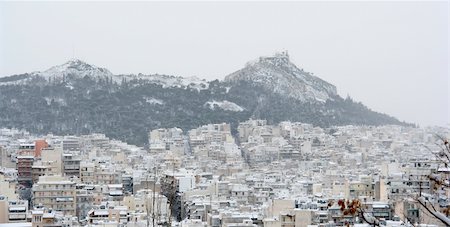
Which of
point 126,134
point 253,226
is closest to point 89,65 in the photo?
point 126,134

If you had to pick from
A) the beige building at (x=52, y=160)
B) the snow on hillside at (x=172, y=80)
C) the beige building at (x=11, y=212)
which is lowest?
the beige building at (x=11, y=212)

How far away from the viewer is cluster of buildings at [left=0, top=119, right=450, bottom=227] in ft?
29.6

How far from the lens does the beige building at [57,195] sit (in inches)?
446

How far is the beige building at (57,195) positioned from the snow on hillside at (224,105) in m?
20.0

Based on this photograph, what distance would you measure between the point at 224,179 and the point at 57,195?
15.3 feet

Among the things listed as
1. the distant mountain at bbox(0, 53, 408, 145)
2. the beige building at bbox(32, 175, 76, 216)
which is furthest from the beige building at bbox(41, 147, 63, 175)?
the distant mountain at bbox(0, 53, 408, 145)

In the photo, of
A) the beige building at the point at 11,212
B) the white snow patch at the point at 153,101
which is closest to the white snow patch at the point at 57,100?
the white snow patch at the point at 153,101

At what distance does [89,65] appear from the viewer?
33.3 m

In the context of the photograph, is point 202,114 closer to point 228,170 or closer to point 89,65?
point 89,65

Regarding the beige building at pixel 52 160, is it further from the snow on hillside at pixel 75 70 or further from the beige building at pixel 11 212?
the snow on hillside at pixel 75 70

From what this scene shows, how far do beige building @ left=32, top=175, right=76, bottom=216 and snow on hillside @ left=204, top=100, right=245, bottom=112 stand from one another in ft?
65.6

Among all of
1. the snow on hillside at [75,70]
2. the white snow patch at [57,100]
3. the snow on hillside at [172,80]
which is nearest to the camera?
the white snow patch at [57,100]

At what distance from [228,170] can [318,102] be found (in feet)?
57.4

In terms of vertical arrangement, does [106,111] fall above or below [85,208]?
above
